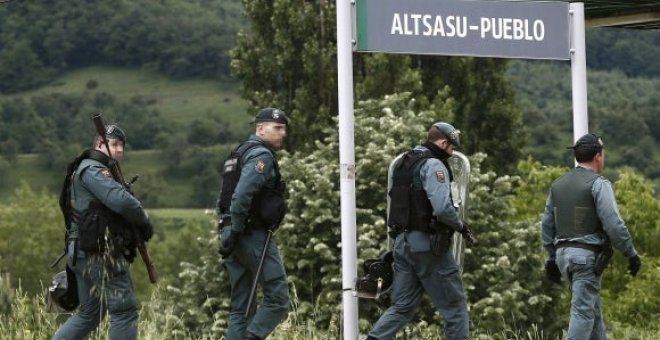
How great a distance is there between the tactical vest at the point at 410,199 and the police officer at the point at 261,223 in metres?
0.78

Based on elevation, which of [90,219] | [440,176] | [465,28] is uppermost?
[465,28]

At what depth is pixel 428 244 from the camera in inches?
368

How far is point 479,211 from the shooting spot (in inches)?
875

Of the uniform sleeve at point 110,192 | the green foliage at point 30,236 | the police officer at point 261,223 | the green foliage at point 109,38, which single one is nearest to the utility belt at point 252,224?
the police officer at point 261,223

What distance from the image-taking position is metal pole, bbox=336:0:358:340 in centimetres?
945

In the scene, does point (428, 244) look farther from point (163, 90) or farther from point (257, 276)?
point (163, 90)

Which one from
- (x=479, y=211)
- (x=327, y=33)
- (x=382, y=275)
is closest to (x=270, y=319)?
(x=382, y=275)

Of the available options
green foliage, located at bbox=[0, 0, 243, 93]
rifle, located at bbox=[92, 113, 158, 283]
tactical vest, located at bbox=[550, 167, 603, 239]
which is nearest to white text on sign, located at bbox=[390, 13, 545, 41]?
tactical vest, located at bbox=[550, 167, 603, 239]

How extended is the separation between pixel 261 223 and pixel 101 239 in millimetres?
1066

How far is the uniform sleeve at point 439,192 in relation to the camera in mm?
9141

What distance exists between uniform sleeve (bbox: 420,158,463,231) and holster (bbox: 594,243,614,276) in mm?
1059

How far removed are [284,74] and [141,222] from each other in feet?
102

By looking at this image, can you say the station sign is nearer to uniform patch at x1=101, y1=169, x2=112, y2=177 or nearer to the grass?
uniform patch at x1=101, y1=169, x2=112, y2=177

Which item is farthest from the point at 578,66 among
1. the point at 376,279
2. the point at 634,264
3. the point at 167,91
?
the point at 167,91
